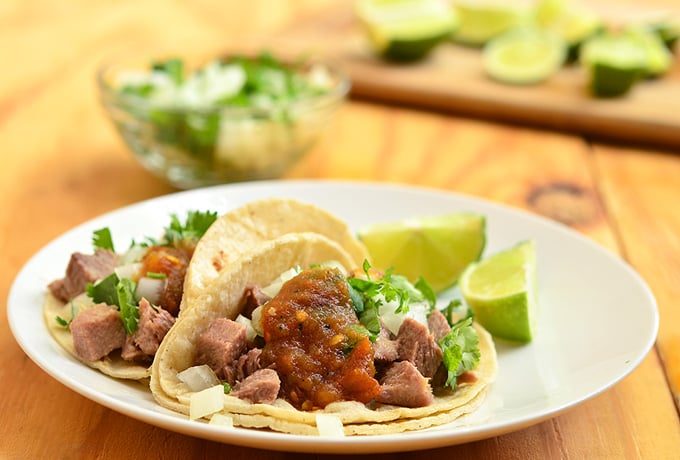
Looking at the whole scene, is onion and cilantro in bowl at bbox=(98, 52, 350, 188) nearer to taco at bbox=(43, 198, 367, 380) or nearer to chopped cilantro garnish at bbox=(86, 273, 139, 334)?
taco at bbox=(43, 198, 367, 380)

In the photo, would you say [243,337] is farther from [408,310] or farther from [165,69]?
[165,69]

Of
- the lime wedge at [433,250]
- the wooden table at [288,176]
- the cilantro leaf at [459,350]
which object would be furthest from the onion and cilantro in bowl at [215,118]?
the cilantro leaf at [459,350]

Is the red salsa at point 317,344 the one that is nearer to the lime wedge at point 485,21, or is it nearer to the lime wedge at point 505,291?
the lime wedge at point 505,291

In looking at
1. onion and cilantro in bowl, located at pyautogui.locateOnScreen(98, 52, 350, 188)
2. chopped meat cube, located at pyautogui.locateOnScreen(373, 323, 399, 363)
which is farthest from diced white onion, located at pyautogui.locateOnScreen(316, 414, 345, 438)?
onion and cilantro in bowl, located at pyautogui.locateOnScreen(98, 52, 350, 188)

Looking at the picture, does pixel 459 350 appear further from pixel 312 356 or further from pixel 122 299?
pixel 122 299

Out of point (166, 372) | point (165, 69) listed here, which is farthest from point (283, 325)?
point (165, 69)
